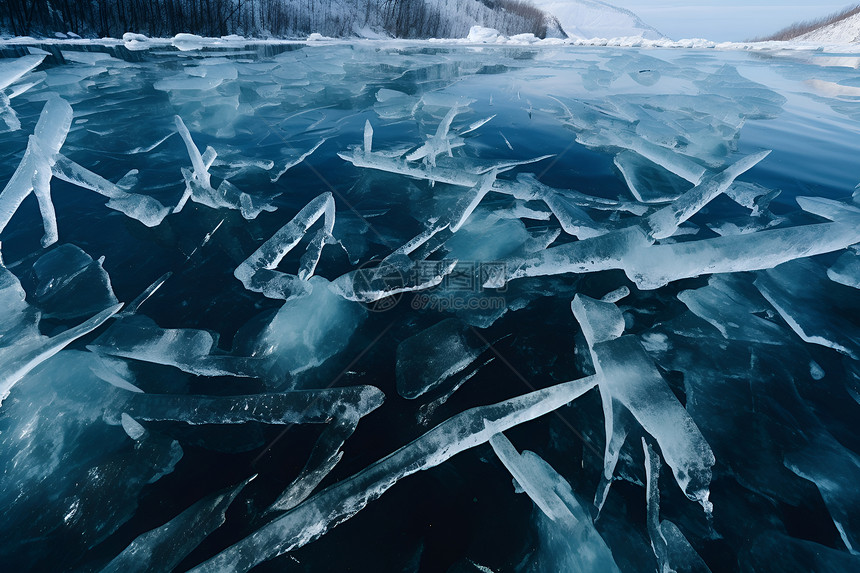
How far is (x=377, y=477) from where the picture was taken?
892mm

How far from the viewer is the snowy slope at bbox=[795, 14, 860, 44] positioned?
3028 centimetres

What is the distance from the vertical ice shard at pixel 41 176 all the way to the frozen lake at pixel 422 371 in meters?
0.02

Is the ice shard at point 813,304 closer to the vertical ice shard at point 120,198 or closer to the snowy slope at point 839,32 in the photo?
the vertical ice shard at point 120,198

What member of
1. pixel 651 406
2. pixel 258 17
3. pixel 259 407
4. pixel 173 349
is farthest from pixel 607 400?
pixel 258 17

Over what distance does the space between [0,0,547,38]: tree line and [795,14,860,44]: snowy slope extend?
2736 centimetres

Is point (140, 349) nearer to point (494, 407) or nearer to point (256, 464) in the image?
point (256, 464)

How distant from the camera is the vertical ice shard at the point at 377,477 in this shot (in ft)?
2.61

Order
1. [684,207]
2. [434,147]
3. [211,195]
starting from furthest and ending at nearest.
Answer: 1. [434,147]
2. [211,195]
3. [684,207]

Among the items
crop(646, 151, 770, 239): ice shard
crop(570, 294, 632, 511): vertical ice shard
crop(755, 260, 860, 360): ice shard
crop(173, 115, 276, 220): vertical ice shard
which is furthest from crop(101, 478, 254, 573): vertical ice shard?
crop(755, 260, 860, 360): ice shard

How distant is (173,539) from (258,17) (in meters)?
36.0

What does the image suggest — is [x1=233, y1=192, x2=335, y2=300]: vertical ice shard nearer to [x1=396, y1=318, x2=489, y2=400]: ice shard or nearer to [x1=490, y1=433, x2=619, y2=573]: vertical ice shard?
[x1=396, y1=318, x2=489, y2=400]: ice shard

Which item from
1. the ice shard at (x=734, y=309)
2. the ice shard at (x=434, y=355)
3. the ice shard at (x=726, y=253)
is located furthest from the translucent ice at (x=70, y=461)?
the ice shard at (x=734, y=309)

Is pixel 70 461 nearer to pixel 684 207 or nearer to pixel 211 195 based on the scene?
pixel 211 195

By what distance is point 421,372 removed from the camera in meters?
1.22
